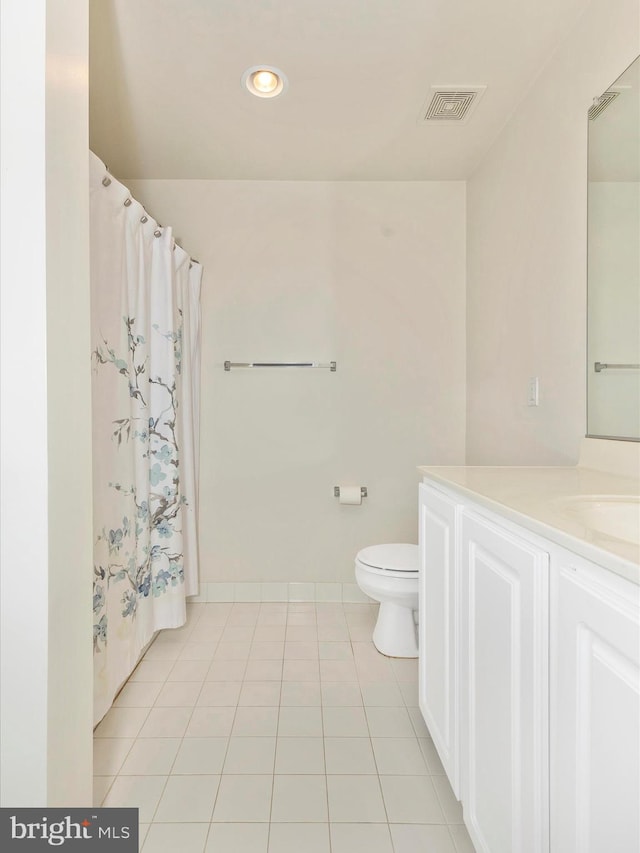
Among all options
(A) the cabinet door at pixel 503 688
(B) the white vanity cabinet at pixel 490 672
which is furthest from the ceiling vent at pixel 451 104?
(A) the cabinet door at pixel 503 688

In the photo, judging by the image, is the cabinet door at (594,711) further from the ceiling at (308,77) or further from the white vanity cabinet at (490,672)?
the ceiling at (308,77)

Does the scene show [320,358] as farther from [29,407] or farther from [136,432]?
[29,407]

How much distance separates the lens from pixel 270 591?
263 cm

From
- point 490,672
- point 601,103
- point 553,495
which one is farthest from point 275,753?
point 601,103

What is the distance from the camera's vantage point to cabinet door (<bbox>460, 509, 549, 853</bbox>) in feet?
2.39

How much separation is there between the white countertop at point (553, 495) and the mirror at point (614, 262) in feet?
0.67

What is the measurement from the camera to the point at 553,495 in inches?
39.6

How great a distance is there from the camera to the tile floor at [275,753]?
3.89ft

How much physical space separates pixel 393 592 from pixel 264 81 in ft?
6.53

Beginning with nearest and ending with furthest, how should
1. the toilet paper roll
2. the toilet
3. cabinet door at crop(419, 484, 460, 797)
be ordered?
cabinet door at crop(419, 484, 460, 797)
the toilet
the toilet paper roll

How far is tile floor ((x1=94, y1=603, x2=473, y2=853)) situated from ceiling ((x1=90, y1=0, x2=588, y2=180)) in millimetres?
2223

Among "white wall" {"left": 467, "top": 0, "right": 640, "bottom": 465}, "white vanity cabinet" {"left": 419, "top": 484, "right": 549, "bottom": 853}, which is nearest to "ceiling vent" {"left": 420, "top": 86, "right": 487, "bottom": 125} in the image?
"white wall" {"left": 467, "top": 0, "right": 640, "bottom": 465}

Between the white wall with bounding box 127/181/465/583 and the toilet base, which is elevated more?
the white wall with bounding box 127/181/465/583

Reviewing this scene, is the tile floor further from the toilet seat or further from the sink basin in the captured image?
the sink basin
